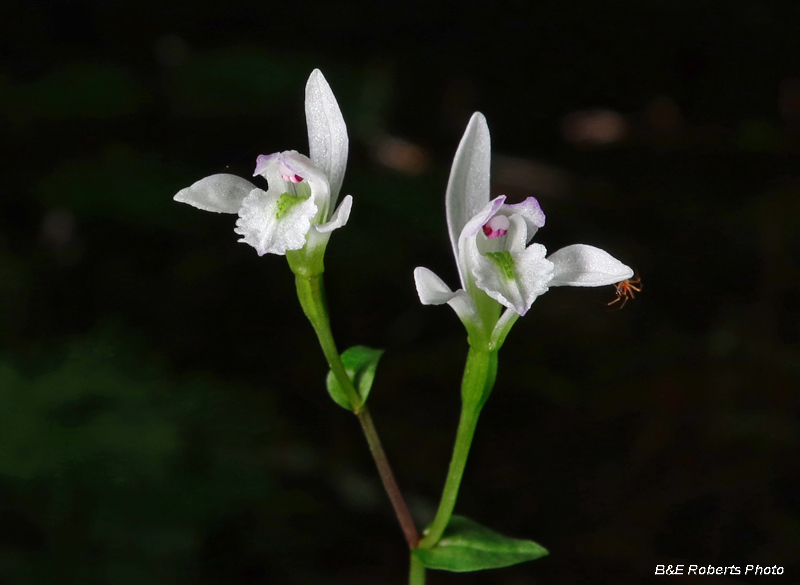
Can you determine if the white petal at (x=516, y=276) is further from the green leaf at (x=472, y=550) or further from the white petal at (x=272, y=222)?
the green leaf at (x=472, y=550)

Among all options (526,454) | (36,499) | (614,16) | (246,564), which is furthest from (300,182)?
(614,16)

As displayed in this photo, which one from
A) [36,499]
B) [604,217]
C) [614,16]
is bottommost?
[36,499]

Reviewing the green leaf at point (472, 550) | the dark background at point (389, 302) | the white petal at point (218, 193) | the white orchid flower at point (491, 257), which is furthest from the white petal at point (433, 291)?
the dark background at point (389, 302)

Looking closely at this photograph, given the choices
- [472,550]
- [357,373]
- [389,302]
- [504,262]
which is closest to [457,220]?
[504,262]

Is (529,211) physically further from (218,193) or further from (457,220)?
(218,193)

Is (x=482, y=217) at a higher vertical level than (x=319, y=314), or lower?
higher

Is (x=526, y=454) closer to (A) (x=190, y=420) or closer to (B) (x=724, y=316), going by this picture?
(B) (x=724, y=316)
